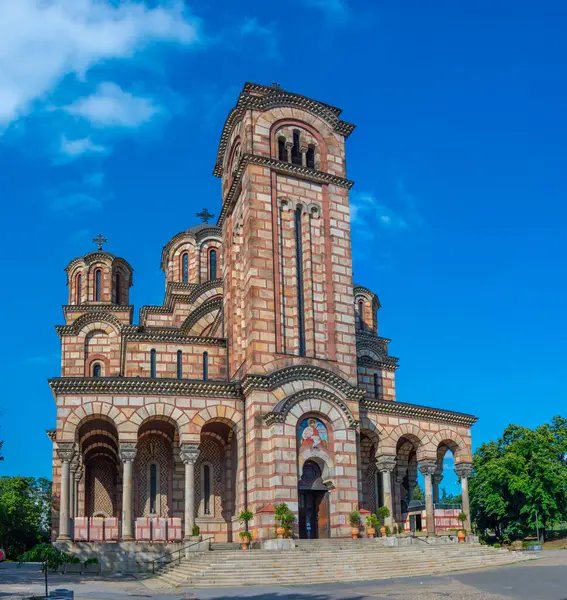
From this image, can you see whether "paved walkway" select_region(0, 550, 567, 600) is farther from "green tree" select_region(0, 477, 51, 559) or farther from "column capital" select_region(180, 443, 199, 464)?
"green tree" select_region(0, 477, 51, 559)

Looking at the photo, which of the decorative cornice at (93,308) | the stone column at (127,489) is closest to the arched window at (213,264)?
the decorative cornice at (93,308)

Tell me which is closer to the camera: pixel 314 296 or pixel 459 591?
pixel 459 591

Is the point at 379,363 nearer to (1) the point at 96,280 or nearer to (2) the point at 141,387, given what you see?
(2) the point at 141,387

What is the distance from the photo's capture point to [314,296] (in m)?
31.6

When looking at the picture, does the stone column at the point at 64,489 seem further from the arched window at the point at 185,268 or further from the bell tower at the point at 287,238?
the arched window at the point at 185,268

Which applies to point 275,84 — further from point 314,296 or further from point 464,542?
point 464,542

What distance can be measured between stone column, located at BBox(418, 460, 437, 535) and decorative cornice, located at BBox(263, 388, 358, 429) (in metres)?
4.79

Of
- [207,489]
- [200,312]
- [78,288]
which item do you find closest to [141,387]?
[207,489]

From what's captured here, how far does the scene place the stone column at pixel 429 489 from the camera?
1247 inches

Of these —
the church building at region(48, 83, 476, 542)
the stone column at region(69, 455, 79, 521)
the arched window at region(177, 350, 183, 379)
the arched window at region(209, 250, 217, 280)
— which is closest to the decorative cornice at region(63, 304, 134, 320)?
the arched window at region(209, 250, 217, 280)

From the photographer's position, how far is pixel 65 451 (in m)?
27.1

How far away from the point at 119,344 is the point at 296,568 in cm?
2068

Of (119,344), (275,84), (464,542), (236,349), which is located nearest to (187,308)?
(119,344)

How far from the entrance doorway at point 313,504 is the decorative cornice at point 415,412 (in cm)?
393
